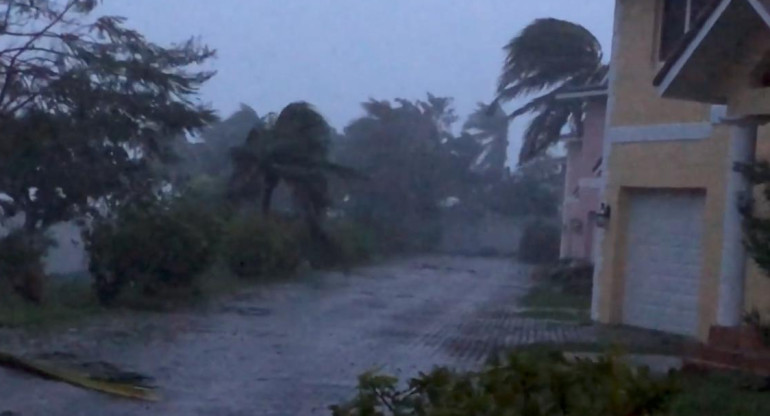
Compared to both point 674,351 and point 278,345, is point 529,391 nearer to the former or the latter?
point 674,351

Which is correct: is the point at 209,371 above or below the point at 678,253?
below

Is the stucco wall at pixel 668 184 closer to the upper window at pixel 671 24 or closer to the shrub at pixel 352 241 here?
the upper window at pixel 671 24

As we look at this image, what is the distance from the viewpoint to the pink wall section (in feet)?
140

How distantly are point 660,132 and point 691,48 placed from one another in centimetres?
740

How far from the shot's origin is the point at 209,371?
50.4 ft

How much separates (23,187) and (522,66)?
27014 millimetres

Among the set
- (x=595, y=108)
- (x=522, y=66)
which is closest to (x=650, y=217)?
(x=595, y=108)

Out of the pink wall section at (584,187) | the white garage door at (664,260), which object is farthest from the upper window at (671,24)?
the pink wall section at (584,187)

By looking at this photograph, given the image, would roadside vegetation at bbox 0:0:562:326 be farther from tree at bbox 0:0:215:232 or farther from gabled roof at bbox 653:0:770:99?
gabled roof at bbox 653:0:770:99

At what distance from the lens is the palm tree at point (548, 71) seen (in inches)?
1900

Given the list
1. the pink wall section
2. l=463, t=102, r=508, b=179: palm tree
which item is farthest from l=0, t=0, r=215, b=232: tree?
l=463, t=102, r=508, b=179: palm tree

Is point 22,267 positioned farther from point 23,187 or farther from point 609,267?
point 609,267

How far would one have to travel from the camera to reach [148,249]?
971 inches

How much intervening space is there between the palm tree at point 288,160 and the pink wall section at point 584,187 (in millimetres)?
7695
